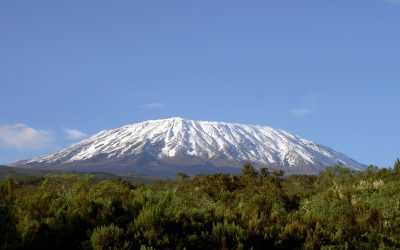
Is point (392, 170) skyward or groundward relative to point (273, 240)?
skyward

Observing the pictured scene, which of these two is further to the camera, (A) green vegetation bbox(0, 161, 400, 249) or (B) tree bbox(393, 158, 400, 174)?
(B) tree bbox(393, 158, 400, 174)

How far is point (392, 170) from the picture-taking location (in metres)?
31.1

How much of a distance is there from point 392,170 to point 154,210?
23920 millimetres

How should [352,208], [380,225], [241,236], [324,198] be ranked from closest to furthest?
[241,236]
[380,225]
[352,208]
[324,198]

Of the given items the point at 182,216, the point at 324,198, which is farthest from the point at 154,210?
the point at 324,198

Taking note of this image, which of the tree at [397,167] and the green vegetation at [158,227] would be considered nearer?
the green vegetation at [158,227]

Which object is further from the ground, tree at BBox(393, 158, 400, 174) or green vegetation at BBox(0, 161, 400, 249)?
tree at BBox(393, 158, 400, 174)

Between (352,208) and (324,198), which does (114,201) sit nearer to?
(352,208)

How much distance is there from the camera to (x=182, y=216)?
10.7 m

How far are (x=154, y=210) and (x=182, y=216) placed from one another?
0.63 m

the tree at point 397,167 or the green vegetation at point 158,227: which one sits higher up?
the tree at point 397,167

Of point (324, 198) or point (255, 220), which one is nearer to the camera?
point (255, 220)

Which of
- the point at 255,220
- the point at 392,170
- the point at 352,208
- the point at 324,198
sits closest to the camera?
the point at 255,220

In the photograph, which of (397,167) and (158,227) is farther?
(397,167)
